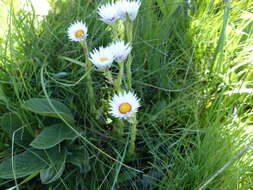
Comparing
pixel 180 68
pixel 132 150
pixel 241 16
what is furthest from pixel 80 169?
pixel 241 16

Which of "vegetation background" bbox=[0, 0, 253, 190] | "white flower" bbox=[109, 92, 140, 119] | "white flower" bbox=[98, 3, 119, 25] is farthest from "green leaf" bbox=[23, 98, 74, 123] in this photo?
"white flower" bbox=[98, 3, 119, 25]

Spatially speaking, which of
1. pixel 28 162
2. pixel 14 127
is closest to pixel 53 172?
pixel 28 162

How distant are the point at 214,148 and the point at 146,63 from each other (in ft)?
1.31

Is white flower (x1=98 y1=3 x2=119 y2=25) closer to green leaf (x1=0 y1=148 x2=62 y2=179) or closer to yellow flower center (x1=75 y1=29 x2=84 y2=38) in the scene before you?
yellow flower center (x1=75 y1=29 x2=84 y2=38)

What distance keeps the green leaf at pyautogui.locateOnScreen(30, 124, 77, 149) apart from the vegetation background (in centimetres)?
5

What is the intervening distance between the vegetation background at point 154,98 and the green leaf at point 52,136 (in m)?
0.05

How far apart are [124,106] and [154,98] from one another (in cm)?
29

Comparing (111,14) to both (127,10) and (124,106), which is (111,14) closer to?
(127,10)

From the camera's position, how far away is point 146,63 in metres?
1.09

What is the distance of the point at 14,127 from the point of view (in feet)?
2.88

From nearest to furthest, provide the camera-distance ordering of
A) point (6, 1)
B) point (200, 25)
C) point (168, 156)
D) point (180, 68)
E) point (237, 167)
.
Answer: point (237, 167) → point (168, 156) → point (180, 68) → point (200, 25) → point (6, 1)

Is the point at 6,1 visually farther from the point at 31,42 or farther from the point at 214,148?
the point at 214,148

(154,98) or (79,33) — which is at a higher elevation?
(79,33)

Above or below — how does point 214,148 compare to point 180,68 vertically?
below
